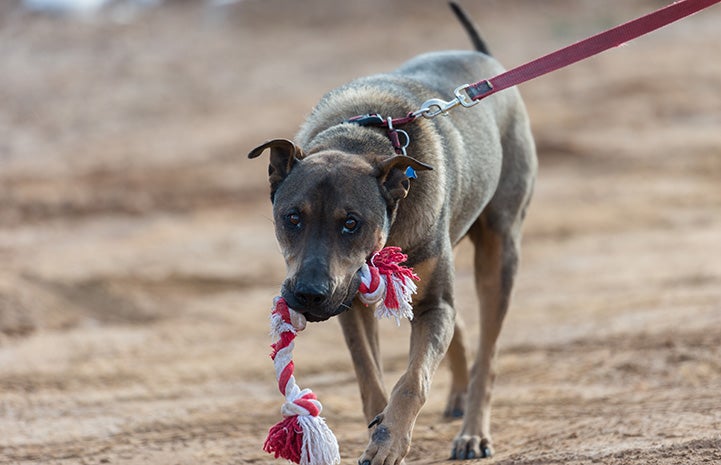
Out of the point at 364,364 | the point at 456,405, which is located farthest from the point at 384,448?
the point at 456,405

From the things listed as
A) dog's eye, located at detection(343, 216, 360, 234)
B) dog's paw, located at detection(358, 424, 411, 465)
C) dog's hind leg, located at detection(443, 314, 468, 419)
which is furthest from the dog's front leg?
dog's hind leg, located at detection(443, 314, 468, 419)

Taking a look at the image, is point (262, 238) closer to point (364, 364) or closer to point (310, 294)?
point (364, 364)

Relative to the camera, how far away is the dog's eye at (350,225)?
480 centimetres

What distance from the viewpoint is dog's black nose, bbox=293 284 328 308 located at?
4516 millimetres

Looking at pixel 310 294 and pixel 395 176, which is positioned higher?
pixel 395 176

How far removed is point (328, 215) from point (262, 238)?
8.55m

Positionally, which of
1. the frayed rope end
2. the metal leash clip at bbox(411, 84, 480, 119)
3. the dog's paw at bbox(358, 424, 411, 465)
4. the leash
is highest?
the leash

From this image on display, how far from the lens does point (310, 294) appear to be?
4520 millimetres

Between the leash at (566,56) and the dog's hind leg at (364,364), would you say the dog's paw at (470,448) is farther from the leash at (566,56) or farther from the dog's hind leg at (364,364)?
the leash at (566,56)

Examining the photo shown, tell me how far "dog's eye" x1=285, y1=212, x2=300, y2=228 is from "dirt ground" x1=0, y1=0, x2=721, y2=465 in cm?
188

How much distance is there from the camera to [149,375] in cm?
837


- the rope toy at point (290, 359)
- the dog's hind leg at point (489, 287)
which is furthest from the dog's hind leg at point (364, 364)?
the dog's hind leg at point (489, 287)

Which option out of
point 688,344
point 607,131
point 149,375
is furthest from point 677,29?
point 149,375

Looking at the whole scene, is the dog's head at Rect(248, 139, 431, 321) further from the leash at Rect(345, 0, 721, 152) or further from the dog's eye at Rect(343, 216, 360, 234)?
the leash at Rect(345, 0, 721, 152)
